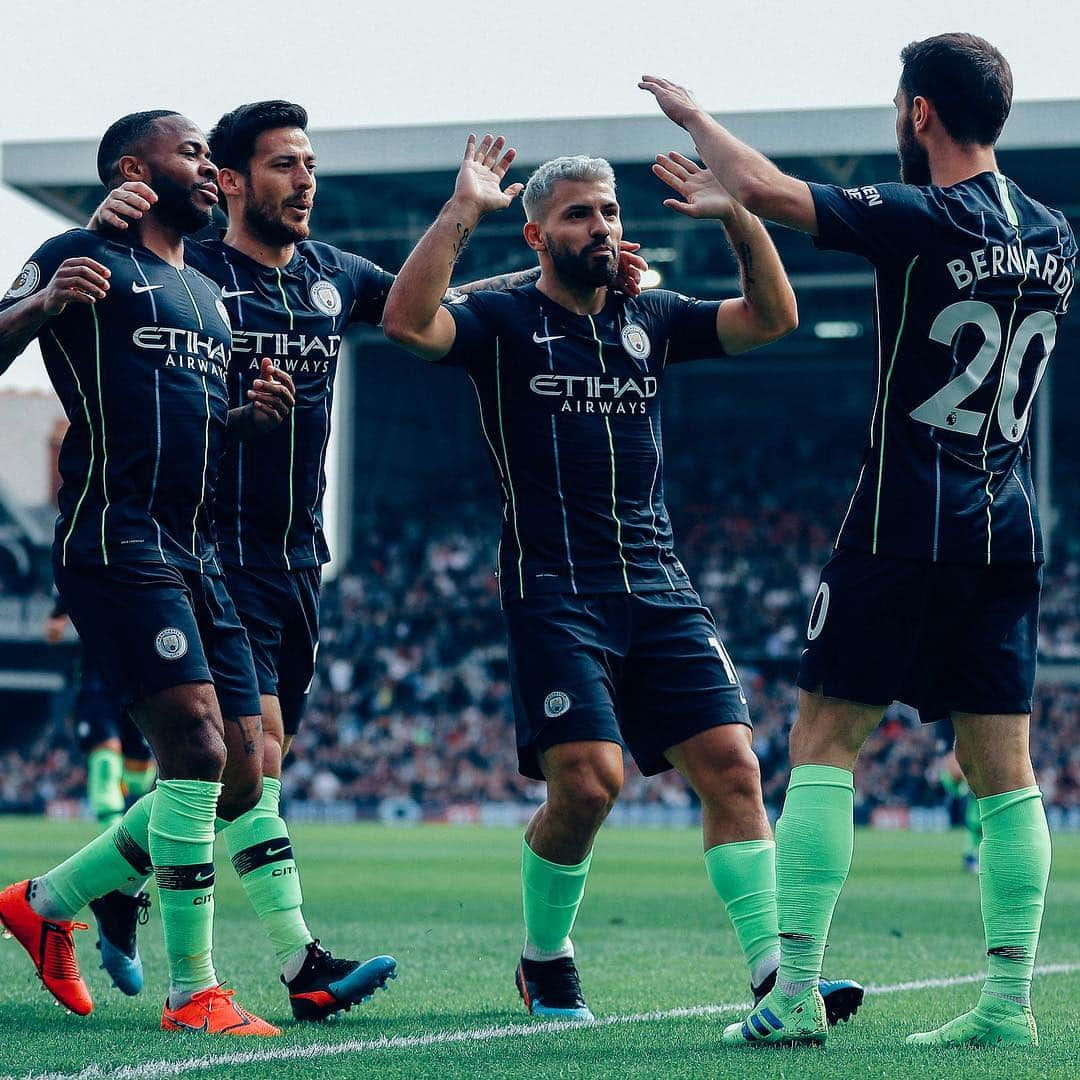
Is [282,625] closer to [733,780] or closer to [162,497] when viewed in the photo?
[162,497]

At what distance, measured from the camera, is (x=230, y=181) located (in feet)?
18.5

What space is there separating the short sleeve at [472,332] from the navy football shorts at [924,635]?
50.4 inches

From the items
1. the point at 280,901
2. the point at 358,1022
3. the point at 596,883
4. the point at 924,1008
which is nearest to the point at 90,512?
the point at 280,901

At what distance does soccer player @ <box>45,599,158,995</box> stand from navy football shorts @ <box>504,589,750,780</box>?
115 cm

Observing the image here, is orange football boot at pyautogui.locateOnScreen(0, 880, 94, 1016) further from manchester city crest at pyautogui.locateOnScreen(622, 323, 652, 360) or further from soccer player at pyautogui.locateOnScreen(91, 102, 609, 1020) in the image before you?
manchester city crest at pyautogui.locateOnScreen(622, 323, 652, 360)

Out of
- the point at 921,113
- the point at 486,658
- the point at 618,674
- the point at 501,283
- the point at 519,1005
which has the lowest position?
the point at 486,658

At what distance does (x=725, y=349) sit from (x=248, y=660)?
1.71 meters

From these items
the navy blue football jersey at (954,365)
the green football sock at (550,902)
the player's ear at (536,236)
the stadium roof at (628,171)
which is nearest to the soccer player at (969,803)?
the green football sock at (550,902)

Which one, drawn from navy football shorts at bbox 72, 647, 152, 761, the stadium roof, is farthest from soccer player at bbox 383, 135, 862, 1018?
the stadium roof

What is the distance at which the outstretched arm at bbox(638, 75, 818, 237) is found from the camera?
4.18 meters

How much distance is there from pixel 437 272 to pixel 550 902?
1867 mm

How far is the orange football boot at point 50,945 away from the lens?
522cm

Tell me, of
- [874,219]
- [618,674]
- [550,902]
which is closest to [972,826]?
[550,902]

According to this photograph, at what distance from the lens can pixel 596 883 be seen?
13.5 meters
